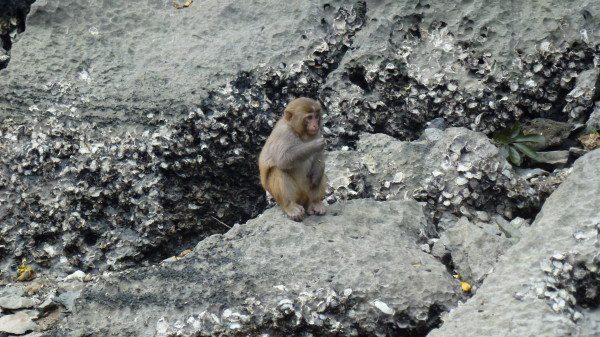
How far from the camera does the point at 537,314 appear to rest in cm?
624

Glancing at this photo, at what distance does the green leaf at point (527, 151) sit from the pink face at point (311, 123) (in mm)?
2039

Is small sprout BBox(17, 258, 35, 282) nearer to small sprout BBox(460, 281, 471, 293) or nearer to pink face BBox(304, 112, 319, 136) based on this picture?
pink face BBox(304, 112, 319, 136)

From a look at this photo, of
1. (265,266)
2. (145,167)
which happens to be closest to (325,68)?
(145,167)

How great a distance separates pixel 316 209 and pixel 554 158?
241 centimetres

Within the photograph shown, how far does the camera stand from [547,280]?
6.53 meters

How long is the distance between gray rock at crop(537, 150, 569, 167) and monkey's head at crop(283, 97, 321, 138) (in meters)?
2.24

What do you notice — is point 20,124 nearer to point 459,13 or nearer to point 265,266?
point 265,266

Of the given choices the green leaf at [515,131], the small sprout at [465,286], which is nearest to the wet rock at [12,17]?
the green leaf at [515,131]

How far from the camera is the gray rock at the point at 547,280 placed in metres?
6.20

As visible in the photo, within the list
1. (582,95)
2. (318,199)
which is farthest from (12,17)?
(582,95)

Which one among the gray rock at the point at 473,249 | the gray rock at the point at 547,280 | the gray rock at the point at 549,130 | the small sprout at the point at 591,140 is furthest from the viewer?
the gray rock at the point at 549,130

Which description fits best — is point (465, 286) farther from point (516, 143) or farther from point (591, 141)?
point (591, 141)

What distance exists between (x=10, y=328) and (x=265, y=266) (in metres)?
2.06

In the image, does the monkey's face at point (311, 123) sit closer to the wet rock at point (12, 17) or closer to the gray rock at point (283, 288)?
the gray rock at point (283, 288)
